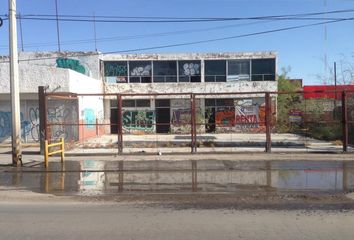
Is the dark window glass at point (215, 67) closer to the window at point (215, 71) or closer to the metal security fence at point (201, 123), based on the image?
the window at point (215, 71)

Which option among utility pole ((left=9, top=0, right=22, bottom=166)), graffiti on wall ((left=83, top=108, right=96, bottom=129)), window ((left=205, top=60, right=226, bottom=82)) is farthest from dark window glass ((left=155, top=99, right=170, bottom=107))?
utility pole ((left=9, top=0, right=22, bottom=166))

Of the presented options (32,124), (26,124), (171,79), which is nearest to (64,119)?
(32,124)

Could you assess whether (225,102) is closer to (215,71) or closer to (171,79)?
(215,71)

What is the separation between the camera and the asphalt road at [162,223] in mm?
7484

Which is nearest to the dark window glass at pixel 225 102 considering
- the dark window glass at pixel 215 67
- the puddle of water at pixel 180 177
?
the dark window glass at pixel 215 67

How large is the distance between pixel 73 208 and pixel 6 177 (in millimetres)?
5775

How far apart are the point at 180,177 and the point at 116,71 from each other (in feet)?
89.2

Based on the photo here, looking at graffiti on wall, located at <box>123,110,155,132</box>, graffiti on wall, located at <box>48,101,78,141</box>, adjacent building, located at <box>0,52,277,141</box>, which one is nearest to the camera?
graffiti on wall, located at <box>48,101,78,141</box>

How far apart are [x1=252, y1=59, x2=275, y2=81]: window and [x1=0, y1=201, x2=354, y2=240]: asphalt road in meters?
31.7

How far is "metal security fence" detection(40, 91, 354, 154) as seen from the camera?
2098 centimetres

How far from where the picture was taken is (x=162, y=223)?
27.5 feet

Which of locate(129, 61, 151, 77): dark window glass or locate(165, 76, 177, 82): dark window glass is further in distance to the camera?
locate(165, 76, 177, 82): dark window glass

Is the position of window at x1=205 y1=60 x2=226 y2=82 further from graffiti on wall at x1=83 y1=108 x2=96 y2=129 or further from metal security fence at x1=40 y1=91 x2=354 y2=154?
graffiti on wall at x1=83 y1=108 x2=96 y2=129

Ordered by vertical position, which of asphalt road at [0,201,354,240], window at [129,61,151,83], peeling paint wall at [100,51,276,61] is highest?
peeling paint wall at [100,51,276,61]
